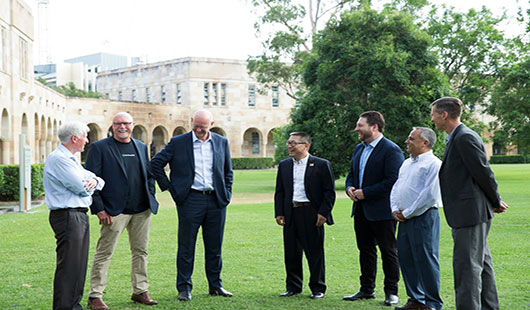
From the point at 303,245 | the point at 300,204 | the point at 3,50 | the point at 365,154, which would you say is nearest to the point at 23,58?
the point at 3,50

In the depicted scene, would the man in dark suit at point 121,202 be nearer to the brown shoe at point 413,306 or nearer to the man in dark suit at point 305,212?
the man in dark suit at point 305,212

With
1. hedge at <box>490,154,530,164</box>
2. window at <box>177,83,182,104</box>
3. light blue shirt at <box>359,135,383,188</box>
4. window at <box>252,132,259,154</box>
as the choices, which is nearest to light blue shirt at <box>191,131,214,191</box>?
light blue shirt at <box>359,135,383,188</box>

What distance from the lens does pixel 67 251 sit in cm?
537

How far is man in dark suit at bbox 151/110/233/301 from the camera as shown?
668 centimetres

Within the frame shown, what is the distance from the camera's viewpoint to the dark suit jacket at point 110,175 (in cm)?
622

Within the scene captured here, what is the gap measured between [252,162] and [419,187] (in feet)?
168

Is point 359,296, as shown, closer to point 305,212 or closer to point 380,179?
point 305,212

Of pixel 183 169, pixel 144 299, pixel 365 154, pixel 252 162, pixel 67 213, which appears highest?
pixel 365 154

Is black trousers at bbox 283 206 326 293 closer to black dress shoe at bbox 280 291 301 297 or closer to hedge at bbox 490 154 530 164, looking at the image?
A: black dress shoe at bbox 280 291 301 297

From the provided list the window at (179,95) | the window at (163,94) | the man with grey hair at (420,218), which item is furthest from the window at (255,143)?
the man with grey hair at (420,218)

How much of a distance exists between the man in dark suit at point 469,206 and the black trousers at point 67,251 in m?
3.32

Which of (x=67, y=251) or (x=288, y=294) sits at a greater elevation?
(x=67, y=251)

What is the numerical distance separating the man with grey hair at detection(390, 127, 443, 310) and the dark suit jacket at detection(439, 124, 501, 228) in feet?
2.05


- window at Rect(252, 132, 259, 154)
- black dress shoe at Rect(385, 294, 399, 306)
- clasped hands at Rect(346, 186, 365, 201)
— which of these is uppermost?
window at Rect(252, 132, 259, 154)
